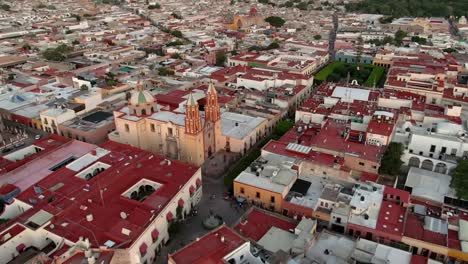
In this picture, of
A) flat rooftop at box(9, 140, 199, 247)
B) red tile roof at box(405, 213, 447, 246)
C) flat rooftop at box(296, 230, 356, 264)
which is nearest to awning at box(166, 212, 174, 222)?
flat rooftop at box(9, 140, 199, 247)

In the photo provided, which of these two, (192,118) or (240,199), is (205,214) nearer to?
(240,199)

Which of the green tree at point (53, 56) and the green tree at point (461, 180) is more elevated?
the green tree at point (53, 56)

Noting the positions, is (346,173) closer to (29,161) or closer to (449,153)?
(449,153)

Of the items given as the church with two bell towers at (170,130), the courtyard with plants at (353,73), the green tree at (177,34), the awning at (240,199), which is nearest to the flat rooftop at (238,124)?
the church with two bell towers at (170,130)

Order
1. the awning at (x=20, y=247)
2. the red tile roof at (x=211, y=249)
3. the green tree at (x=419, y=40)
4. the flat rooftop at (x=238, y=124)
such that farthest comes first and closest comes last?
the green tree at (x=419, y=40) → the flat rooftop at (x=238, y=124) → the awning at (x=20, y=247) → the red tile roof at (x=211, y=249)

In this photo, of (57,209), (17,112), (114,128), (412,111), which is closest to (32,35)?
(17,112)

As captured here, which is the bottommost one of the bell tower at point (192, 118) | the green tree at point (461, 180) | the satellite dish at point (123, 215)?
the green tree at point (461, 180)

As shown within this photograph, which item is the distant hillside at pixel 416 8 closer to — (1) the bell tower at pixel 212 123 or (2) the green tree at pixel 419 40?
Answer: (2) the green tree at pixel 419 40

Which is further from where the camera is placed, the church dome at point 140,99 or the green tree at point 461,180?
the church dome at point 140,99
